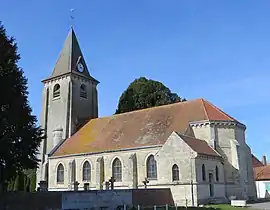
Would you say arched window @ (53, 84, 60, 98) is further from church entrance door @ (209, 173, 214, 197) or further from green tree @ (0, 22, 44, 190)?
church entrance door @ (209, 173, 214, 197)

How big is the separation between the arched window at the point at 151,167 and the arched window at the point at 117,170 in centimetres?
335

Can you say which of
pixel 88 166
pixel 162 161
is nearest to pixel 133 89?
pixel 88 166

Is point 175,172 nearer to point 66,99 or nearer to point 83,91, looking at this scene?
point 66,99

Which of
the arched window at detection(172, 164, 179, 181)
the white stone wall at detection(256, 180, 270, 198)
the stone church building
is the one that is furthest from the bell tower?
the white stone wall at detection(256, 180, 270, 198)

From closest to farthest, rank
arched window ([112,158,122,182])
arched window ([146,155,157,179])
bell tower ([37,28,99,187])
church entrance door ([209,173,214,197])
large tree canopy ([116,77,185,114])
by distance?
church entrance door ([209,173,214,197]) → arched window ([146,155,157,179]) → arched window ([112,158,122,182]) → bell tower ([37,28,99,187]) → large tree canopy ([116,77,185,114])

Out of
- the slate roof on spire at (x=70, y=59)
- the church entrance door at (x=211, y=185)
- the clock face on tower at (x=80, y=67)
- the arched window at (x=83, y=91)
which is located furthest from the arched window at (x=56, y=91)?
the church entrance door at (x=211, y=185)

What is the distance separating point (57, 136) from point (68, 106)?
3.84 m

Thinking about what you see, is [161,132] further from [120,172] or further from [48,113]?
[48,113]

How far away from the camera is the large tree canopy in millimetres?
50938

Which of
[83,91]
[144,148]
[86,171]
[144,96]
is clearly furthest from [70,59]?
[144,148]

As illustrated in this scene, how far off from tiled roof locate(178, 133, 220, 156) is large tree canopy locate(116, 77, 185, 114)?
19.4 meters

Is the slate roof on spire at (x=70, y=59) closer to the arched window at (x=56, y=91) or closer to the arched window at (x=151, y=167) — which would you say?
the arched window at (x=56, y=91)

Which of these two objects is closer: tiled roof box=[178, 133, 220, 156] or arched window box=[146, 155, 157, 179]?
tiled roof box=[178, 133, 220, 156]

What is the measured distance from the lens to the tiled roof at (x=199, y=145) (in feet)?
95.6
